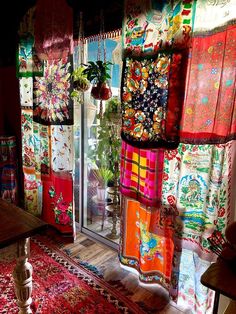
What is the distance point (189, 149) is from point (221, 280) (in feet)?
2.64

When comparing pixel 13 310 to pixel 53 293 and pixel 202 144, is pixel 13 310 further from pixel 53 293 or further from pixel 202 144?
pixel 202 144

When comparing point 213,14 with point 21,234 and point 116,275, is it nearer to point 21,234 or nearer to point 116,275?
point 21,234

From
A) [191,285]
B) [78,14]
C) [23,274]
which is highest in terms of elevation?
[78,14]

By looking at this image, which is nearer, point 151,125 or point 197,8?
point 197,8

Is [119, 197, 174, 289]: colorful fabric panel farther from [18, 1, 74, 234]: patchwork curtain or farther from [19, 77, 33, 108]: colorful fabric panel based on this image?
[19, 77, 33, 108]: colorful fabric panel

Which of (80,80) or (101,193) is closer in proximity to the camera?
(80,80)

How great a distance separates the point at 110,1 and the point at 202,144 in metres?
1.40

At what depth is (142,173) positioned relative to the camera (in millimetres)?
1849

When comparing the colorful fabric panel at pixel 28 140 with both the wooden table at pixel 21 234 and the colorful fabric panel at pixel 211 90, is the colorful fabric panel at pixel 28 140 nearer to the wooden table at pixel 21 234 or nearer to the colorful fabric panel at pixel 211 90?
the wooden table at pixel 21 234

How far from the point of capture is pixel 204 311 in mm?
1654

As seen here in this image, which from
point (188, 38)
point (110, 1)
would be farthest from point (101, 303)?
point (110, 1)

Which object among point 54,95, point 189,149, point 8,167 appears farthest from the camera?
point 8,167

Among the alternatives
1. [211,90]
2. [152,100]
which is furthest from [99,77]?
[211,90]

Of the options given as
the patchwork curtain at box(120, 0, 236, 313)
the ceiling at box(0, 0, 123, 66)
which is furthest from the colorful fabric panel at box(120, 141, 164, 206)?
the ceiling at box(0, 0, 123, 66)
